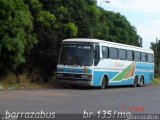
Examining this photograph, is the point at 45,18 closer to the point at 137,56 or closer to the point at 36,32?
the point at 36,32

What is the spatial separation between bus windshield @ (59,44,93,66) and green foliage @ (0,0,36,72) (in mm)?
3624

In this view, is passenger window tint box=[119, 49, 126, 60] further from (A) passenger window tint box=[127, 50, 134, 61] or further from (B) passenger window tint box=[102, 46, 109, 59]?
(B) passenger window tint box=[102, 46, 109, 59]

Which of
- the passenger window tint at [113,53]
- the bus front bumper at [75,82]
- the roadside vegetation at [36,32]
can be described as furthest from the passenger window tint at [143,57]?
the bus front bumper at [75,82]

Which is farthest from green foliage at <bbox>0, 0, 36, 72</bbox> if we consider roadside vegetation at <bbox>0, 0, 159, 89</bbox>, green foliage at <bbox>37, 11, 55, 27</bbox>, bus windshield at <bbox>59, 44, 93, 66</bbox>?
bus windshield at <bbox>59, 44, 93, 66</bbox>

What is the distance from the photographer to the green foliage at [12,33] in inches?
1035

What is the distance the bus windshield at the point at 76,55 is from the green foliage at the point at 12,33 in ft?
11.9

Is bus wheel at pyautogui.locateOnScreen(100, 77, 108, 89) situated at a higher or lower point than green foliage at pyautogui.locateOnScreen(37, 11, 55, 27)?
lower

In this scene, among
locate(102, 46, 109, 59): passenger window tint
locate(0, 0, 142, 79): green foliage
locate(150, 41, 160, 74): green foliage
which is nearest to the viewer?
locate(0, 0, 142, 79): green foliage

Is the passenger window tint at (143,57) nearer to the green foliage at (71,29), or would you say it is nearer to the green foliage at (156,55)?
the green foliage at (71,29)

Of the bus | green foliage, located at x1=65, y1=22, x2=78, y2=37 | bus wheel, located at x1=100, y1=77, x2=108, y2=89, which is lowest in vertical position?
bus wheel, located at x1=100, y1=77, x2=108, y2=89

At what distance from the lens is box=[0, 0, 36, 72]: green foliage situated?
86.2 ft

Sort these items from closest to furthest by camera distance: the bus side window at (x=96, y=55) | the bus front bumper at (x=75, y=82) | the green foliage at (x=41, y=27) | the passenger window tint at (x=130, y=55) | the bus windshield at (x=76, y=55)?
the green foliage at (x=41, y=27)
the bus front bumper at (x=75, y=82)
the bus windshield at (x=76, y=55)
the bus side window at (x=96, y=55)
the passenger window tint at (x=130, y=55)

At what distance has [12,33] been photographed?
87.5ft

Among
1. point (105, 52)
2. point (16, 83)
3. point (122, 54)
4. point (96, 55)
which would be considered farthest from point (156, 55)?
point (16, 83)
